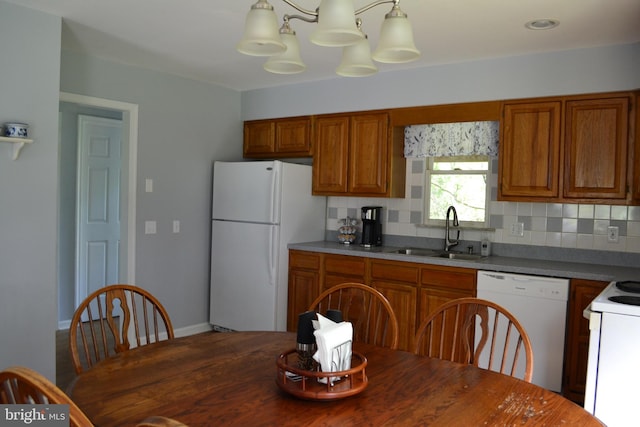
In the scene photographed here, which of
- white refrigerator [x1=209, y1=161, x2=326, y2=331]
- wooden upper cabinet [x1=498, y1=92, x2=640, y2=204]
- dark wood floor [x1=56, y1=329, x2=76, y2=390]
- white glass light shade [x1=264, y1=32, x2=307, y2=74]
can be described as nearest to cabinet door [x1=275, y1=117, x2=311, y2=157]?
white refrigerator [x1=209, y1=161, x2=326, y2=331]

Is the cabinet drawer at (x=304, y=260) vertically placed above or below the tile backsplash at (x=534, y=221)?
below

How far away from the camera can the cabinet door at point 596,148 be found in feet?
10.8

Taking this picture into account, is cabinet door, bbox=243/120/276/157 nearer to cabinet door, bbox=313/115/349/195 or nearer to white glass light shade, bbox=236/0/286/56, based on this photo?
cabinet door, bbox=313/115/349/195

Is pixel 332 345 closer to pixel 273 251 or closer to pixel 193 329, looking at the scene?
pixel 273 251

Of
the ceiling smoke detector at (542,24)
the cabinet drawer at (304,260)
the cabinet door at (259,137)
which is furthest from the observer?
the cabinet door at (259,137)

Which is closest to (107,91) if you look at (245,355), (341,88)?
(341,88)

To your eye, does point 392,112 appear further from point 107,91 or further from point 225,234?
point 107,91

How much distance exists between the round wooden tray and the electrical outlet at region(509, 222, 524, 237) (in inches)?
107

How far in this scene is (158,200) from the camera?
4457mm

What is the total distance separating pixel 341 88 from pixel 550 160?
184 cm

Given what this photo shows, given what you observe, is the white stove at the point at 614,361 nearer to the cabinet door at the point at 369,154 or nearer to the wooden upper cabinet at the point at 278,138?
the cabinet door at the point at 369,154

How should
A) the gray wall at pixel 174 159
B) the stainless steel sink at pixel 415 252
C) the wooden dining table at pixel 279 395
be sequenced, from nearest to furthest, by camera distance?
the wooden dining table at pixel 279 395
the stainless steel sink at pixel 415 252
the gray wall at pixel 174 159

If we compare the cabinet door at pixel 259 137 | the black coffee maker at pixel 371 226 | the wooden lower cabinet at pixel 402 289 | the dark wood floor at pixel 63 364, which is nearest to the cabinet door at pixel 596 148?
the wooden lower cabinet at pixel 402 289

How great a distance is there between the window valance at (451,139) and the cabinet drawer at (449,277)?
101cm
